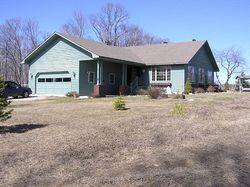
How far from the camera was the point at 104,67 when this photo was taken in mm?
32469

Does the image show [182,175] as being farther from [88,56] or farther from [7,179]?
[88,56]

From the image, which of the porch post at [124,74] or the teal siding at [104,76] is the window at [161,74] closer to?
the porch post at [124,74]

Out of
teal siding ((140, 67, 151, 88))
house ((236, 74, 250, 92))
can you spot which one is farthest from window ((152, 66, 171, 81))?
house ((236, 74, 250, 92))

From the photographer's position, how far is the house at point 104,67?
31094 mm

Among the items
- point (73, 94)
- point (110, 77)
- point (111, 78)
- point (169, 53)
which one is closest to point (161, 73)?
point (169, 53)

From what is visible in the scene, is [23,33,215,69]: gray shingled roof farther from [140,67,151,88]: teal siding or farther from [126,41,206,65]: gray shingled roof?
[140,67,151,88]: teal siding

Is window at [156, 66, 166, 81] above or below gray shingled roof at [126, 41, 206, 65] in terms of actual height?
below

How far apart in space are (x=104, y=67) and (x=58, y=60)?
4.03 meters

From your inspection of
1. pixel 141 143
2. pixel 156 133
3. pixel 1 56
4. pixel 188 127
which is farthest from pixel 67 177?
pixel 1 56

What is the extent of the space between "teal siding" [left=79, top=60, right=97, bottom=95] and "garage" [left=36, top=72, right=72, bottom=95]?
110cm

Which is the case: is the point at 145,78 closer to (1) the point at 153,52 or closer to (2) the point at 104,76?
(1) the point at 153,52

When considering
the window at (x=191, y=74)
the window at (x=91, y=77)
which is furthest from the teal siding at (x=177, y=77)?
the window at (x=91, y=77)

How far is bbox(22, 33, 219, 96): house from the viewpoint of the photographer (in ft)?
102

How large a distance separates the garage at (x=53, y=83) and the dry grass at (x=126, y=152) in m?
19.2
